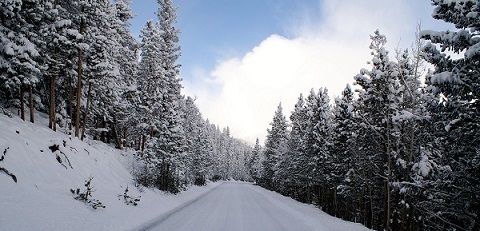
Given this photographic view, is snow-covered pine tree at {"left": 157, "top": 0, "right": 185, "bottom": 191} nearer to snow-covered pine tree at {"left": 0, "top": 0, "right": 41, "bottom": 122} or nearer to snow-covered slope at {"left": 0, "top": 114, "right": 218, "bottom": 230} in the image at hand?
snow-covered slope at {"left": 0, "top": 114, "right": 218, "bottom": 230}

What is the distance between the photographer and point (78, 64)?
20.4 metres

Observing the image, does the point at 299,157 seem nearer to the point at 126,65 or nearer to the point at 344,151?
the point at 344,151

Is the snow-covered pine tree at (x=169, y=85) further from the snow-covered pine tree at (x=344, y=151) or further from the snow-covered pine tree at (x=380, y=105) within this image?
the snow-covered pine tree at (x=380, y=105)

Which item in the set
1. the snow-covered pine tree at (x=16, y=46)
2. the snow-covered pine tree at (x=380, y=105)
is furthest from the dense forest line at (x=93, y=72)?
the snow-covered pine tree at (x=380, y=105)

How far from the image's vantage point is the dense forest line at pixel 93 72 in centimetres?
1647

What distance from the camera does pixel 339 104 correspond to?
23438 mm

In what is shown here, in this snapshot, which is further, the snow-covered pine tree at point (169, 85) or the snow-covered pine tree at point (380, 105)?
the snow-covered pine tree at point (169, 85)

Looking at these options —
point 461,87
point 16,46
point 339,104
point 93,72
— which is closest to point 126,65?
point 93,72

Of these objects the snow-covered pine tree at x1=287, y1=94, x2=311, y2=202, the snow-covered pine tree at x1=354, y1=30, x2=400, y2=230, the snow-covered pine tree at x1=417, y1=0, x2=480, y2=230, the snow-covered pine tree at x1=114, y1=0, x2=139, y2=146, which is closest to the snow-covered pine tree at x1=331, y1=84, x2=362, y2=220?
the snow-covered pine tree at x1=354, y1=30, x2=400, y2=230

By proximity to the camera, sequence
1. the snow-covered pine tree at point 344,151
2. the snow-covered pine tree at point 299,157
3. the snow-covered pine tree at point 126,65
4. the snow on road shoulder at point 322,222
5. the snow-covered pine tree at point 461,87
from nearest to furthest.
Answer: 1. the snow-covered pine tree at point 461,87
2. the snow on road shoulder at point 322,222
3. the snow-covered pine tree at point 344,151
4. the snow-covered pine tree at point 126,65
5. the snow-covered pine tree at point 299,157

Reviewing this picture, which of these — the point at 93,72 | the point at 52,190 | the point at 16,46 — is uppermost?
the point at 93,72

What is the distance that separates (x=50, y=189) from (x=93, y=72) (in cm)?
1329

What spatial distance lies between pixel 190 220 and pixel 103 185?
5.87 meters

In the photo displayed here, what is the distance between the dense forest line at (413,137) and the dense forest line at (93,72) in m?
15.3
